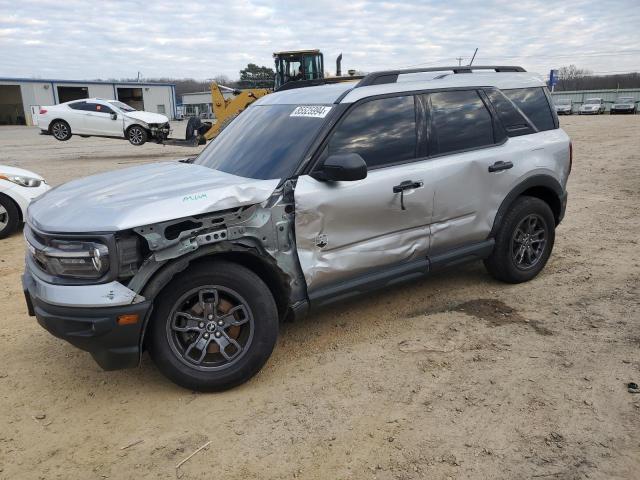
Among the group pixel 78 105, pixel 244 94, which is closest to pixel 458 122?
pixel 244 94

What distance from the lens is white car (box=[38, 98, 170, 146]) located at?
18906 millimetres

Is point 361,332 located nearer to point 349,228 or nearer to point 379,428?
point 349,228

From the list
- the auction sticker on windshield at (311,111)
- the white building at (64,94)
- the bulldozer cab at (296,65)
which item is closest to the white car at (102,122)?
the bulldozer cab at (296,65)

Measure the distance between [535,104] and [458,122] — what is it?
1.12m

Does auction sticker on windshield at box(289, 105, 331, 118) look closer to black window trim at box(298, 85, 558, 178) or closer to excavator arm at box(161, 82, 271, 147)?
black window trim at box(298, 85, 558, 178)

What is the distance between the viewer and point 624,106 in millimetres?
44312

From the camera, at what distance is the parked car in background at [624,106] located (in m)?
44.3

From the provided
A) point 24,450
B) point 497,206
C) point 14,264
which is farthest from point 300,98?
point 14,264

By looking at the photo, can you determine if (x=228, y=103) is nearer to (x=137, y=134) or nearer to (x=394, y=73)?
(x=137, y=134)

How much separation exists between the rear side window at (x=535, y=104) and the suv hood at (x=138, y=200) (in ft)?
8.85

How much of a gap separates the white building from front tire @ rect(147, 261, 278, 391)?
180 ft

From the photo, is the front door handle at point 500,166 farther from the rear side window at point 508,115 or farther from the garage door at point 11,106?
the garage door at point 11,106

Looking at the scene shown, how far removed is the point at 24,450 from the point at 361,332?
7.78 ft

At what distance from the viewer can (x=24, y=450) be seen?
2.81 meters
